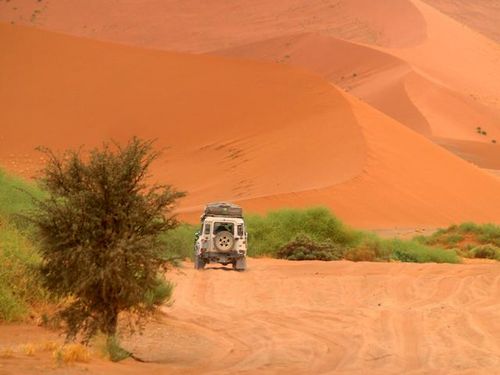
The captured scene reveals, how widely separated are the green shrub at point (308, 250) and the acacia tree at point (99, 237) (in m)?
15.7

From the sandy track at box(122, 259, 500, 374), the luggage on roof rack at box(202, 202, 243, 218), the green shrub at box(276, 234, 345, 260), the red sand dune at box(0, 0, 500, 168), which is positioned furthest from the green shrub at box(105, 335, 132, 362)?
the red sand dune at box(0, 0, 500, 168)

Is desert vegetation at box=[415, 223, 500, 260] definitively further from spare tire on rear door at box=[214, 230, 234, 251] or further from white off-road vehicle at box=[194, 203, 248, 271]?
spare tire on rear door at box=[214, 230, 234, 251]

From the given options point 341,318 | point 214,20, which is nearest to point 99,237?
point 341,318

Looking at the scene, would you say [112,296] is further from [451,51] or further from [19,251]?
[451,51]

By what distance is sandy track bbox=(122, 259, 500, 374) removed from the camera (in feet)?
37.0

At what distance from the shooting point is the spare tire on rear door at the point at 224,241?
21828 millimetres

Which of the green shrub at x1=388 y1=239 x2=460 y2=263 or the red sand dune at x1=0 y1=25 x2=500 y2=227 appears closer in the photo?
the green shrub at x1=388 y1=239 x2=460 y2=263

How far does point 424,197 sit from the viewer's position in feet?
129

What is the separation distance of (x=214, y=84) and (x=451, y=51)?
3681 centimetres

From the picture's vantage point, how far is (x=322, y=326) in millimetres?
14203

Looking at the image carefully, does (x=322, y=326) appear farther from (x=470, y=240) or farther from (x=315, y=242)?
(x=470, y=240)

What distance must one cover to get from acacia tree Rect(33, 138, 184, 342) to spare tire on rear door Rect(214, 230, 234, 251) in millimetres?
10507

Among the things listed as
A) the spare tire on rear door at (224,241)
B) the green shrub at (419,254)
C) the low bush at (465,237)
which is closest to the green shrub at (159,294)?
the spare tire on rear door at (224,241)

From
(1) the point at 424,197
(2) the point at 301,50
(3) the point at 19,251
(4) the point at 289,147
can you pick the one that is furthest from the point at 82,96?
(3) the point at 19,251
